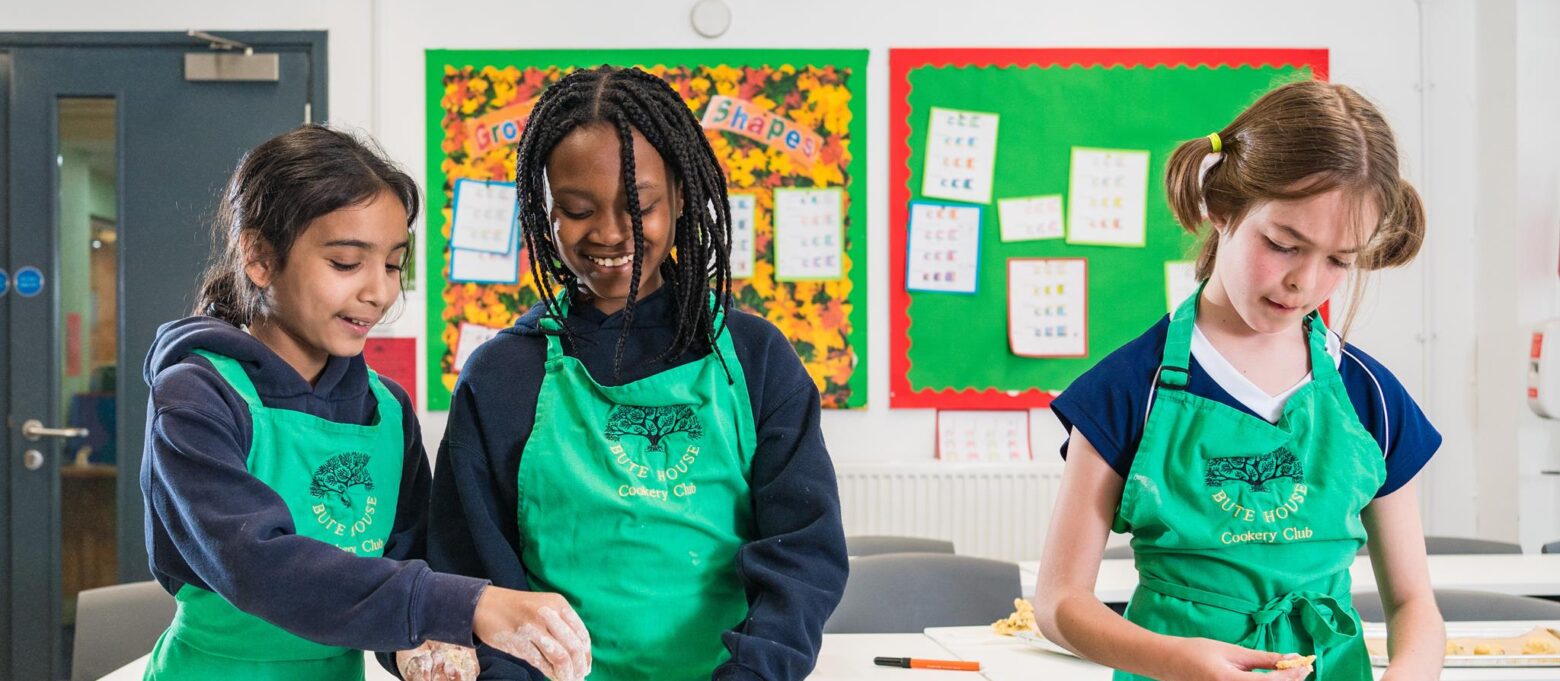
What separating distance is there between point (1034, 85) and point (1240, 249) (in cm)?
302

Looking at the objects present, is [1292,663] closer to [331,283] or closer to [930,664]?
[930,664]

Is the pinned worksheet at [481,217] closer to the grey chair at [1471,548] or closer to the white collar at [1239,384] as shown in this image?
the grey chair at [1471,548]

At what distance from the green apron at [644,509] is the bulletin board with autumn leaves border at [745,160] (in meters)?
2.87

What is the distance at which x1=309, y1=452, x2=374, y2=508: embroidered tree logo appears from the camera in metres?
1.24

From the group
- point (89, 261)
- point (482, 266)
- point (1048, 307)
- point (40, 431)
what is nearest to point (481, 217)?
point (482, 266)

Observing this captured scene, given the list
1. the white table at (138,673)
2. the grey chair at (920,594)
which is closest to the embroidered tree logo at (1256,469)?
the white table at (138,673)

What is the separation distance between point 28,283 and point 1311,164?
406 centimetres

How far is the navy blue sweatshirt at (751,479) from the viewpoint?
1047 mm

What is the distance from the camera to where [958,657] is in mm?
1927

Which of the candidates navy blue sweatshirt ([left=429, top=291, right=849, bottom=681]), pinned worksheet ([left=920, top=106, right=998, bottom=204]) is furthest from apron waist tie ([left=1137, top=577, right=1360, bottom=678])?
pinned worksheet ([left=920, top=106, right=998, bottom=204])

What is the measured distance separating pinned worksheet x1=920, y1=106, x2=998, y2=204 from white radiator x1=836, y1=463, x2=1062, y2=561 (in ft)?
3.00

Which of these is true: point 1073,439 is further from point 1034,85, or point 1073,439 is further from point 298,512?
point 1034,85

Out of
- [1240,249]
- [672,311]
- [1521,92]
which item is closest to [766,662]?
[672,311]

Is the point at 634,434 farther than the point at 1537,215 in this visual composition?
No
